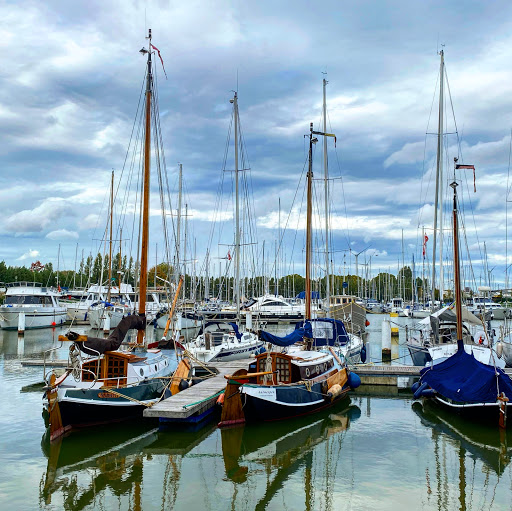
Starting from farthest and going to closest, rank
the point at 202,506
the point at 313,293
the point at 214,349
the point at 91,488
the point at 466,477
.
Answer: the point at 313,293
the point at 214,349
the point at 466,477
the point at 91,488
the point at 202,506

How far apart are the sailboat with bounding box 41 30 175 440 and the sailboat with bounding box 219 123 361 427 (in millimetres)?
3215

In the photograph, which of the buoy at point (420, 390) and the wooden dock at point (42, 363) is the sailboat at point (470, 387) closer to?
the buoy at point (420, 390)

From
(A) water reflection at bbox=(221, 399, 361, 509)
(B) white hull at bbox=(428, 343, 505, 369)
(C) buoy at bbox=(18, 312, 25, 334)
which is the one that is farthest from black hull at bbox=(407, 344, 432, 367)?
(C) buoy at bbox=(18, 312, 25, 334)

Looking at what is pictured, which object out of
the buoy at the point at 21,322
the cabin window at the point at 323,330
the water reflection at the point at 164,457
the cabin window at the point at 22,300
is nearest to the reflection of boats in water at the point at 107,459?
the water reflection at the point at 164,457

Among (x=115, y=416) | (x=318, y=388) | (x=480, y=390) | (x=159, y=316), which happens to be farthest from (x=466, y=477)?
(x=159, y=316)

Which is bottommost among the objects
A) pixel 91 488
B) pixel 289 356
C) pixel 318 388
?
pixel 91 488

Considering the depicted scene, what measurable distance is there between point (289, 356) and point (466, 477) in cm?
773

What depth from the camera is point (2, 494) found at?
41.1 feet

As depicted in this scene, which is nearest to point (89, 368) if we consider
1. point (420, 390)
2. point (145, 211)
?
point (145, 211)

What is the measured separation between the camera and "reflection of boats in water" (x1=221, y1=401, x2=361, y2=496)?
14.4 meters

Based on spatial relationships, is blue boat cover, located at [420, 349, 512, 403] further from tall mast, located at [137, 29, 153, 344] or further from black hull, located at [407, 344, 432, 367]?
tall mast, located at [137, 29, 153, 344]

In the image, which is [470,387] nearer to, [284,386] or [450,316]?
[284,386]

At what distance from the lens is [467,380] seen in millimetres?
18344

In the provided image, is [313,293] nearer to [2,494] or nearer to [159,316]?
[159,316]
